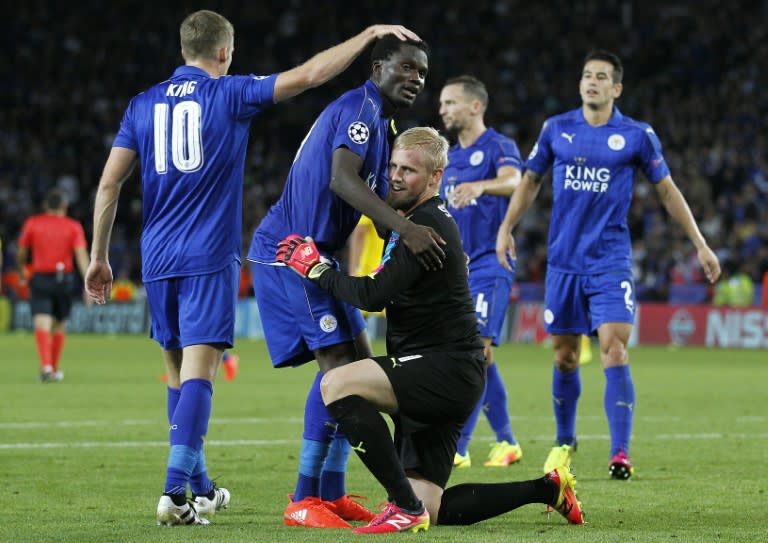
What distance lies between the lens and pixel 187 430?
19.6ft

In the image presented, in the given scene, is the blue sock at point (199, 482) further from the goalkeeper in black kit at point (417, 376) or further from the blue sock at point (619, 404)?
the blue sock at point (619, 404)

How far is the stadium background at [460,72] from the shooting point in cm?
2952

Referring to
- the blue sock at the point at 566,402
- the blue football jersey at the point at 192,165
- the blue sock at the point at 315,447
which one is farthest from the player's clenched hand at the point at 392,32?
the blue sock at the point at 566,402

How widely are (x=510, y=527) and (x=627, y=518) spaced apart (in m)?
0.71

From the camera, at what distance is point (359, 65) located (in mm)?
36625

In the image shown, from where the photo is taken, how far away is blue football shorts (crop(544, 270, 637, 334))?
849 centimetres

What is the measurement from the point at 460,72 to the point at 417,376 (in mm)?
31826

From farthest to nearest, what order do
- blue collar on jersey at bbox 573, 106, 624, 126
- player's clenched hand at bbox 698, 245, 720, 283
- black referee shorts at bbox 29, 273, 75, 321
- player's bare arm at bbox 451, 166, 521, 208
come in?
black referee shorts at bbox 29, 273, 75, 321, blue collar on jersey at bbox 573, 106, 624, 126, player's bare arm at bbox 451, 166, 521, 208, player's clenched hand at bbox 698, 245, 720, 283

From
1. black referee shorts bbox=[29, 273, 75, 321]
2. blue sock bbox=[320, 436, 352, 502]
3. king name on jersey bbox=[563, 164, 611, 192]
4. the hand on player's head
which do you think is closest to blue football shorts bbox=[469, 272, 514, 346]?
king name on jersey bbox=[563, 164, 611, 192]

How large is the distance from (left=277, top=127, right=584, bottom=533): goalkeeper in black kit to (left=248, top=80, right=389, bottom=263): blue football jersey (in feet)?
0.52

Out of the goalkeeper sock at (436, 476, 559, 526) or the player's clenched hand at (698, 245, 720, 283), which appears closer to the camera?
the goalkeeper sock at (436, 476, 559, 526)

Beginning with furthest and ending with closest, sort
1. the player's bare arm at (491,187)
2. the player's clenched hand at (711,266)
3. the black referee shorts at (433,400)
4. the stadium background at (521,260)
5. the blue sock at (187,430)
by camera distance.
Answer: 1. the player's bare arm at (491,187)
2. the player's clenched hand at (711,266)
3. the stadium background at (521,260)
4. the blue sock at (187,430)
5. the black referee shorts at (433,400)

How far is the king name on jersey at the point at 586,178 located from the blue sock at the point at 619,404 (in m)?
1.22

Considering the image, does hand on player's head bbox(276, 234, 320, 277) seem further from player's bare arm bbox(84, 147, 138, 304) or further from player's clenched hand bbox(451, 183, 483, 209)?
player's clenched hand bbox(451, 183, 483, 209)
